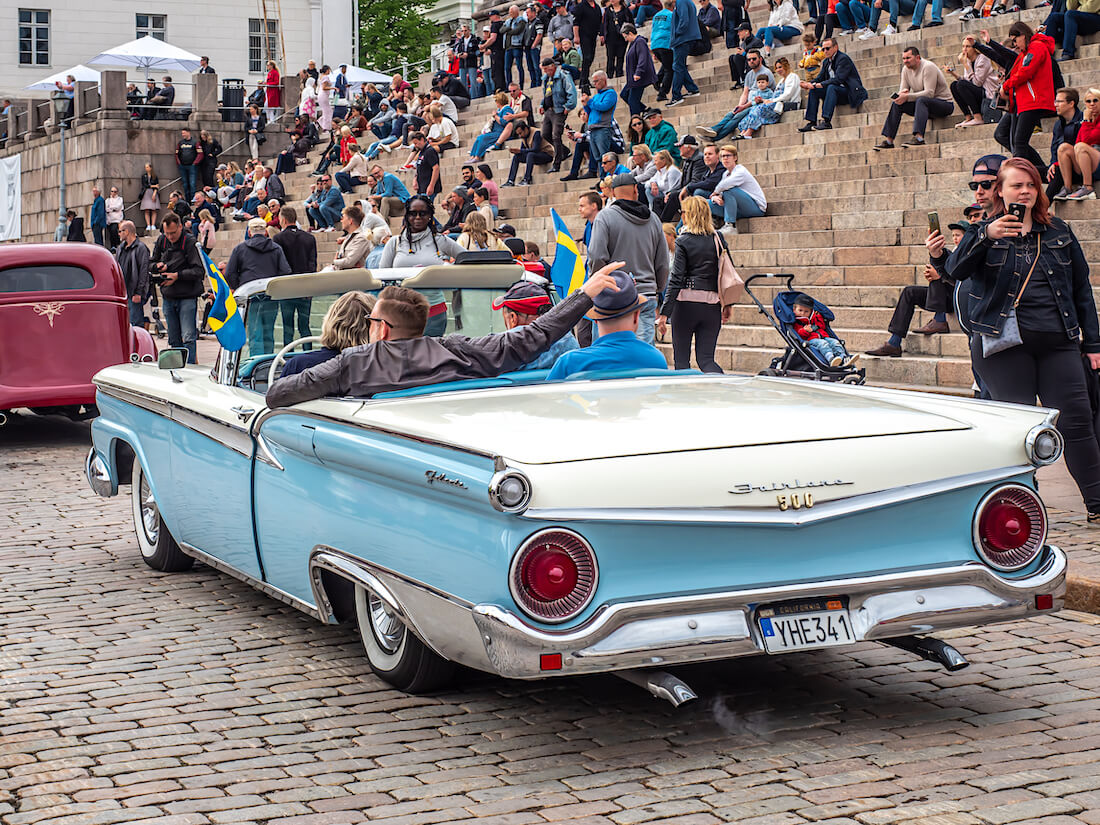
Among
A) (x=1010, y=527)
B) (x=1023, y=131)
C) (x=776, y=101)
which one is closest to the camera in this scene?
(x=1010, y=527)

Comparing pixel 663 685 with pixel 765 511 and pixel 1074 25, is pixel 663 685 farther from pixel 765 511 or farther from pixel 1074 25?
pixel 1074 25

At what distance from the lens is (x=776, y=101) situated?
21.1 metres

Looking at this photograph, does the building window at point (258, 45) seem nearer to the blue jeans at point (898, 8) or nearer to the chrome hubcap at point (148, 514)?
the blue jeans at point (898, 8)

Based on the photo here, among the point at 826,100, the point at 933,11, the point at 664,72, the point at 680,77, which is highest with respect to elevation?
the point at 933,11

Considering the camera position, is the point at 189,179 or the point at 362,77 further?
the point at 362,77

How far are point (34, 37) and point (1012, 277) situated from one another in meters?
60.3

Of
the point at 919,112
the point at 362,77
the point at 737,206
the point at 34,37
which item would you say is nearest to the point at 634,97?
the point at 737,206

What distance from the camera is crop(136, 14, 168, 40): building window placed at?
61.9m

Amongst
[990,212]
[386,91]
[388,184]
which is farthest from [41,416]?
[386,91]

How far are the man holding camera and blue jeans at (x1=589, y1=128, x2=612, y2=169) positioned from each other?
22.5 ft

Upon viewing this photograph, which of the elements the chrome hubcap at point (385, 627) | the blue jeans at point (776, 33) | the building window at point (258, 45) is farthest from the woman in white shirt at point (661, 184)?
the building window at point (258, 45)

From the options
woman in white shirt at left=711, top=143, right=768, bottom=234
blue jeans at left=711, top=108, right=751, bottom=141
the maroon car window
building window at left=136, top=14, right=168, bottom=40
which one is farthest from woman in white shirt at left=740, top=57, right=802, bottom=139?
building window at left=136, top=14, right=168, bottom=40

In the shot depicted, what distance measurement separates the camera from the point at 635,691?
213 inches

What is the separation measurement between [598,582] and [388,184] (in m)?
19.2
